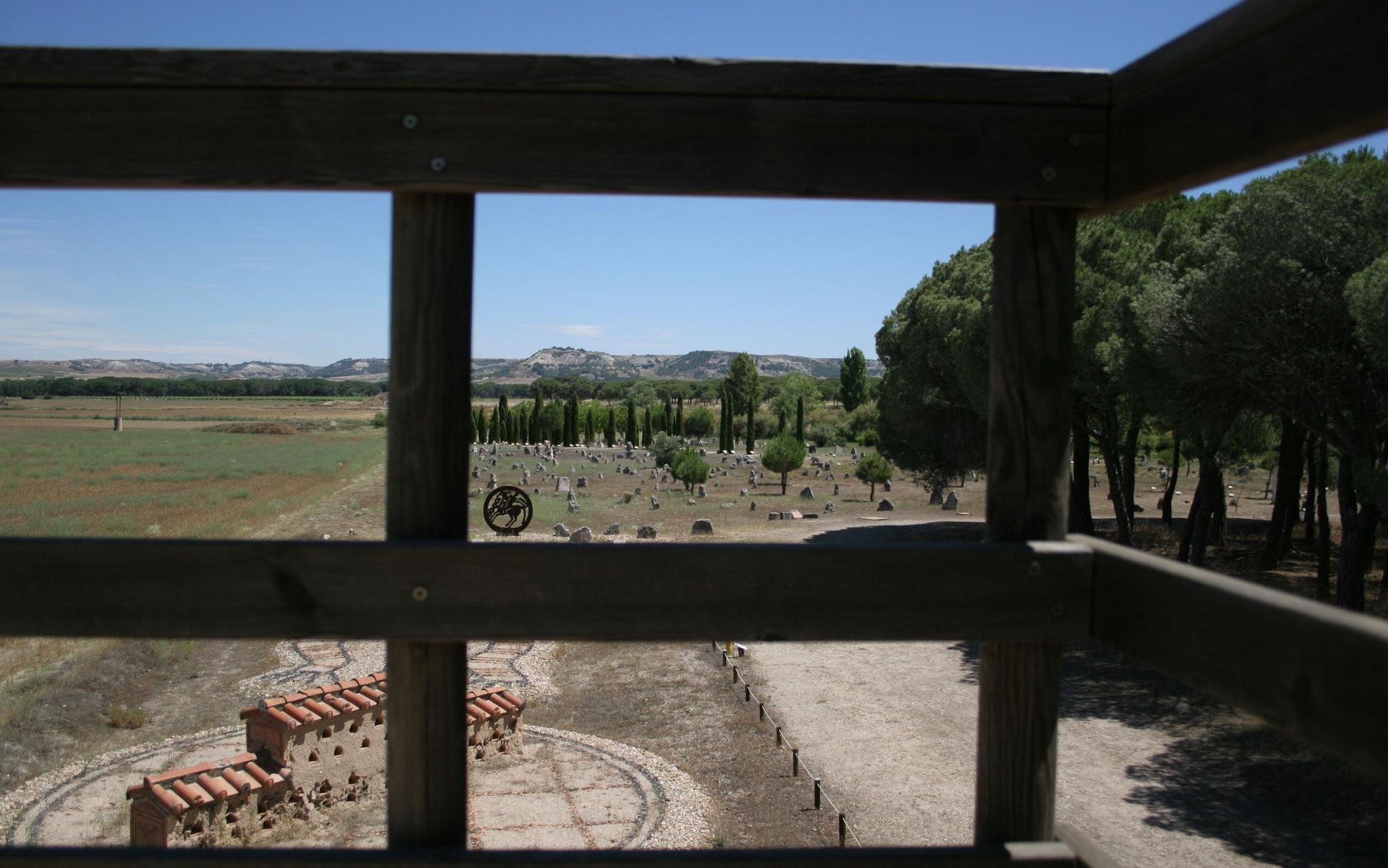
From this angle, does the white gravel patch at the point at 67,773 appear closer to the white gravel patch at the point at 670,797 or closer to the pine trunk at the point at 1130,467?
the white gravel patch at the point at 670,797

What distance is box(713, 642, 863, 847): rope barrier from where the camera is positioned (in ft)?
29.5

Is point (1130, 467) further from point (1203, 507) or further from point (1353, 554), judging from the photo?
point (1353, 554)

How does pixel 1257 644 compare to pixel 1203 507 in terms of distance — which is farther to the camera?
pixel 1203 507

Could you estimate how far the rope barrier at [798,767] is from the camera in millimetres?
8984

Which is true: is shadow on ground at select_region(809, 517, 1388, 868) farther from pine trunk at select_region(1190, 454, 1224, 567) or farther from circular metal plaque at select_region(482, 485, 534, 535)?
circular metal plaque at select_region(482, 485, 534, 535)

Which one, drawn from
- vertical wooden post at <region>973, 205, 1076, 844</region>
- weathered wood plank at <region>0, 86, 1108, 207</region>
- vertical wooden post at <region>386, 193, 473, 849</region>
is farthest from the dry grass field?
vertical wooden post at <region>973, 205, 1076, 844</region>

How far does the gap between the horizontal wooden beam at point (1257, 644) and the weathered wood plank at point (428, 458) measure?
1101 mm

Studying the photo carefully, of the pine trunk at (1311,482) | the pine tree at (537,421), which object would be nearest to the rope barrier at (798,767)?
the pine trunk at (1311,482)

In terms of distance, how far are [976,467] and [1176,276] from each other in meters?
8.87

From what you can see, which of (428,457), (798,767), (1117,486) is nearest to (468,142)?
(428,457)

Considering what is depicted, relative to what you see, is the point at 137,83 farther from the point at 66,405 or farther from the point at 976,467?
the point at 66,405

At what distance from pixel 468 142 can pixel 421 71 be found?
14cm

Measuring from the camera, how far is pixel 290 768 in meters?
9.71

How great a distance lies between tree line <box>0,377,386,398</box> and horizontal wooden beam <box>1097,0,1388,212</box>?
155634 mm
